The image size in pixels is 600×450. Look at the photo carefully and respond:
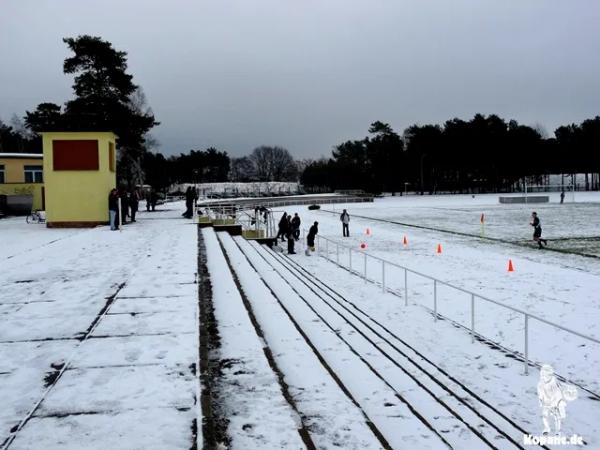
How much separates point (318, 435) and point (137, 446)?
5.54 ft

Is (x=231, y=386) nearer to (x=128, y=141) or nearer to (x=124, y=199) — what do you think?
(x=124, y=199)

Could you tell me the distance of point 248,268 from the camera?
546 inches

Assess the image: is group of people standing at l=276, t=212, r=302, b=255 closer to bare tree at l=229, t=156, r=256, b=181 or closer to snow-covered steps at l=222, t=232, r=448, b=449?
snow-covered steps at l=222, t=232, r=448, b=449

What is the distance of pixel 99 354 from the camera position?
244 inches

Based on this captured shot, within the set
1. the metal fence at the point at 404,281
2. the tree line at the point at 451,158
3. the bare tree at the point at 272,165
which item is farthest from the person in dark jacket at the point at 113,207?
the bare tree at the point at 272,165

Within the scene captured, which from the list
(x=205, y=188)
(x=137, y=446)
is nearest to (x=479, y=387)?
(x=137, y=446)

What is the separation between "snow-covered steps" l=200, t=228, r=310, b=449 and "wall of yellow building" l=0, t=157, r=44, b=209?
32.2 metres

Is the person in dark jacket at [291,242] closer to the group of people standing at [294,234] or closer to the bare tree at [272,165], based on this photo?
the group of people standing at [294,234]

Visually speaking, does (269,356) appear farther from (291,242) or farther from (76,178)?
(76,178)

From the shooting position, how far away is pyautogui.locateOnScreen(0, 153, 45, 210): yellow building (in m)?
35.6

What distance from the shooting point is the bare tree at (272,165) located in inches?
6462
